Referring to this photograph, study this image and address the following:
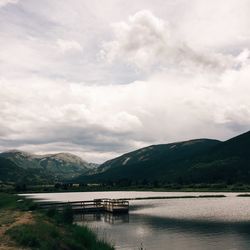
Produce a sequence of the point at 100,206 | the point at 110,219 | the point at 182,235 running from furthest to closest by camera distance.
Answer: the point at 100,206, the point at 110,219, the point at 182,235

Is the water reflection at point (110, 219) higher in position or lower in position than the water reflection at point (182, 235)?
higher

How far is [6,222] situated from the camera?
54062mm

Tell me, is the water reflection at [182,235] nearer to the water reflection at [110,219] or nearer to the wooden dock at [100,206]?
the water reflection at [110,219]

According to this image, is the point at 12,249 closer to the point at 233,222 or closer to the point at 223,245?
the point at 223,245

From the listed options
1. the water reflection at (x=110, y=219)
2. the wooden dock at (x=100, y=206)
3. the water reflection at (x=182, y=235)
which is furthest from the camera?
the wooden dock at (x=100, y=206)

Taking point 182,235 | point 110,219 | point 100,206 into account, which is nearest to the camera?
point 182,235

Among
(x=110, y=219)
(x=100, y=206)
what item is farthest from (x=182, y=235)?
(x=100, y=206)

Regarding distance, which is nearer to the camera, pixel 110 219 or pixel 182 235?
pixel 182 235

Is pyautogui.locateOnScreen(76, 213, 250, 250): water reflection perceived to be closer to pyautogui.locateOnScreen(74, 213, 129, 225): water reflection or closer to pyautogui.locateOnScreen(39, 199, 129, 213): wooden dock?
pyautogui.locateOnScreen(74, 213, 129, 225): water reflection

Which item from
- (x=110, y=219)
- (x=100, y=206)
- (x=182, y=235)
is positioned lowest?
(x=182, y=235)

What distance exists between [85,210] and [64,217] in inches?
2482

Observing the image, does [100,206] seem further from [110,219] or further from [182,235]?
[182,235]

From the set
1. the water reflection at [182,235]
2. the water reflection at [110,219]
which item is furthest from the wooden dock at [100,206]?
the water reflection at [182,235]

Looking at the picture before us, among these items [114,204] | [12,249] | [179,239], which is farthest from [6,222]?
Answer: [114,204]
